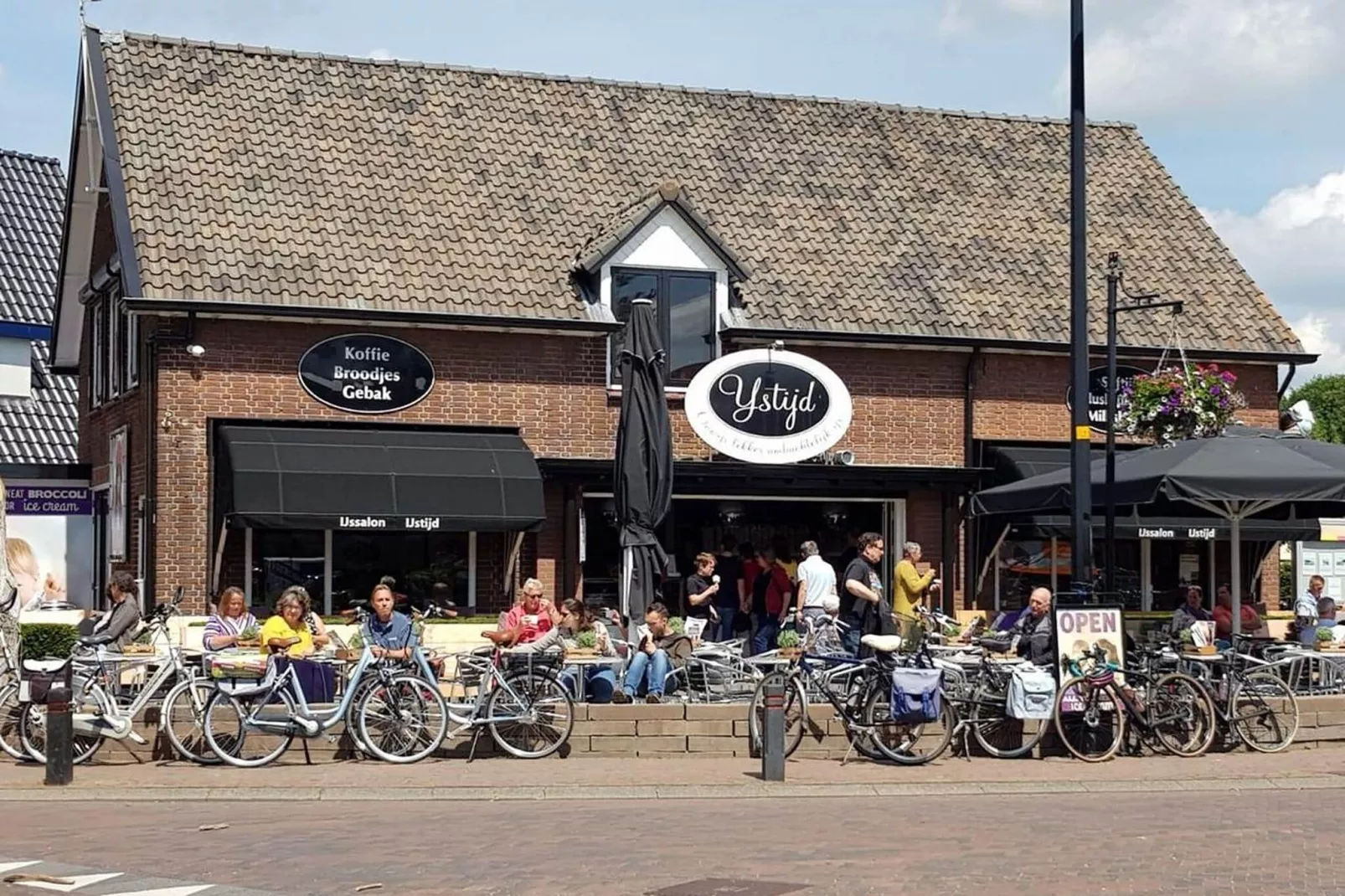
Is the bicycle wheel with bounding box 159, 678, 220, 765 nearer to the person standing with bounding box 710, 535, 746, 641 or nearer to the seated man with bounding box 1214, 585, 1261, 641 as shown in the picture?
the seated man with bounding box 1214, 585, 1261, 641

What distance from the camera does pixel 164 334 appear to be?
2395cm

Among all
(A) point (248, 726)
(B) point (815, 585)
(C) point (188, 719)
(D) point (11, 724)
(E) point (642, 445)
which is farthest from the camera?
(B) point (815, 585)

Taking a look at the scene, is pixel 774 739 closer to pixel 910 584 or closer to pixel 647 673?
pixel 647 673

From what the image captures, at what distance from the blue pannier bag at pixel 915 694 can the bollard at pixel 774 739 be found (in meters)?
1.25

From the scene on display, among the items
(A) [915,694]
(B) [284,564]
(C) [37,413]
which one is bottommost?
(A) [915,694]

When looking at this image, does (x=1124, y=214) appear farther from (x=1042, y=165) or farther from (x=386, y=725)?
(x=386, y=725)

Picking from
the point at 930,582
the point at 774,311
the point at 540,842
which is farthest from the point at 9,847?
the point at 774,311

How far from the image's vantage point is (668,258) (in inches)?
1036

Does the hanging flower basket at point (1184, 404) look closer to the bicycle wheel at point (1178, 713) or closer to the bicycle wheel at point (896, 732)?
the bicycle wheel at point (1178, 713)

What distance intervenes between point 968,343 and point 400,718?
1333cm

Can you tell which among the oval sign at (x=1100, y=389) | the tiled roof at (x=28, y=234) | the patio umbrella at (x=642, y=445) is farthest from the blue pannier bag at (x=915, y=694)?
the tiled roof at (x=28, y=234)

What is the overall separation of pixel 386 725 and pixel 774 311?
12068 mm

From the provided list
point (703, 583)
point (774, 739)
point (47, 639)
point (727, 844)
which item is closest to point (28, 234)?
point (47, 639)

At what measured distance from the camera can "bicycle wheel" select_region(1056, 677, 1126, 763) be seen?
53.9 ft
